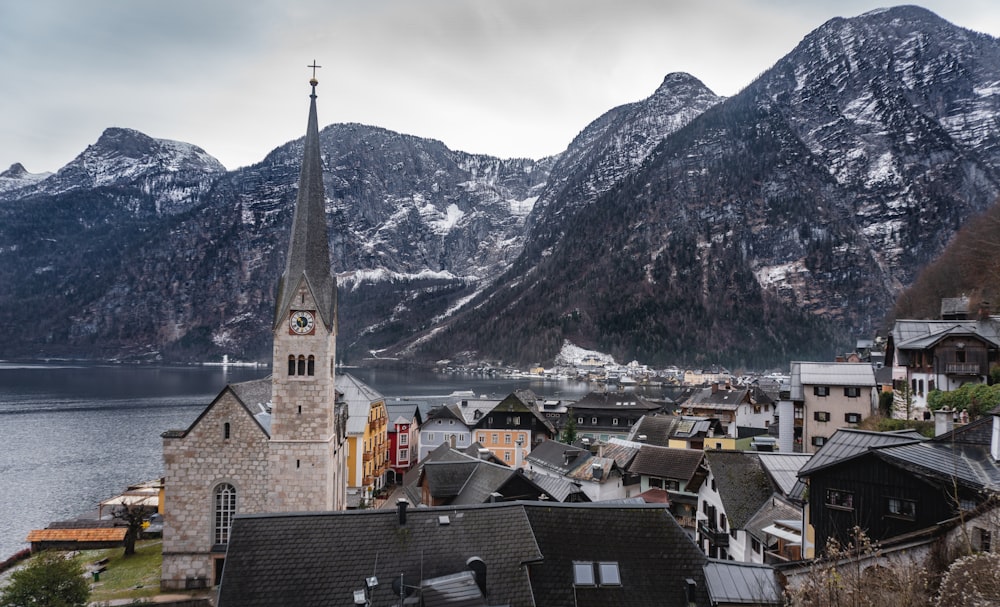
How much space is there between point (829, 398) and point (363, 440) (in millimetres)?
36720

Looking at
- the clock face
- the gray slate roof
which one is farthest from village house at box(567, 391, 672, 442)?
the clock face

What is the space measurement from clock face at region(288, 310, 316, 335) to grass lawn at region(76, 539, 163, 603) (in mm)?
13676

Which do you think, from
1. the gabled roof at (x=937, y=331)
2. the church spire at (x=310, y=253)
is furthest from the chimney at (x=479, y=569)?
the gabled roof at (x=937, y=331)

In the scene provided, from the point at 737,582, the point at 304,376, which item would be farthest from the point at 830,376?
the point at 304,376

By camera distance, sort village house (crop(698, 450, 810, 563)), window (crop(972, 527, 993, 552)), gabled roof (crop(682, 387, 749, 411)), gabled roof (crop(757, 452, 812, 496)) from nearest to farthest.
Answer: window (crop(972, 527, 993, 552)) < village house (crop(698, 450, 810, 563)) < gabled roof (crop(757, 452, 812, 496)) < gabled roof (crop(682, 387, 749, 411))

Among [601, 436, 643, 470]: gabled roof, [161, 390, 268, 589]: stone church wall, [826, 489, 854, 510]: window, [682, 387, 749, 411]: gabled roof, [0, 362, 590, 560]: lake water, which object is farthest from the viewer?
[682, 387, 749, 411]: gabled roof

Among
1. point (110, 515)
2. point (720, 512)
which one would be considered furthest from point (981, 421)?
point (110, 515)

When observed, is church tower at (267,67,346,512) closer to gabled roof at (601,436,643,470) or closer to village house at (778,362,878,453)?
gabled roof at (601,436,643,470)

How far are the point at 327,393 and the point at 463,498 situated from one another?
1108 cm

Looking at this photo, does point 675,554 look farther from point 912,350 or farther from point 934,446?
point 912,350

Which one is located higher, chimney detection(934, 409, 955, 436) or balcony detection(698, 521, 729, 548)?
chimney detection(934, 409, 955, 436)

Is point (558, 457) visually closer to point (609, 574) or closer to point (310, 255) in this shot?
point (310, 255)

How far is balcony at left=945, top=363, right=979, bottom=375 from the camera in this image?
3608 centimetres

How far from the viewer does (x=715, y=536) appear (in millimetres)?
28250
